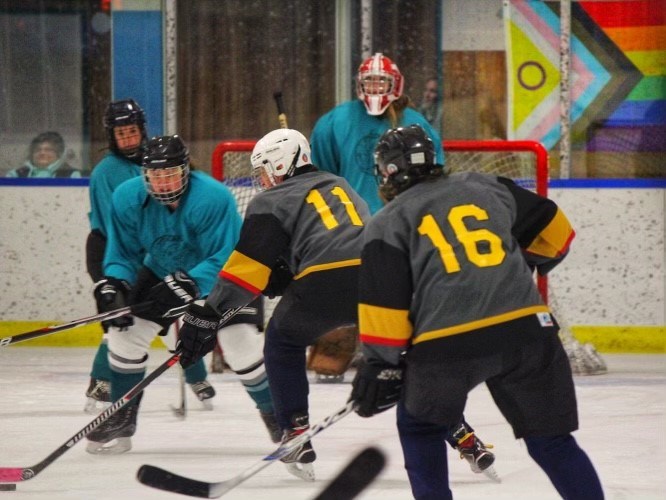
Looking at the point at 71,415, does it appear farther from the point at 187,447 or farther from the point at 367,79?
the point at 367,79

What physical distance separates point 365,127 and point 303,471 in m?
1.77

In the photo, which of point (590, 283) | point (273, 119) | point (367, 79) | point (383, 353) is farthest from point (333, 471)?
point (273, 119)

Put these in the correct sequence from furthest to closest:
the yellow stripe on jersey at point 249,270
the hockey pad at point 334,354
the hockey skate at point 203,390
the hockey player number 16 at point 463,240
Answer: the hockey pad at point 334,354 < the hockey skate at point 203,390 < the yellow stripe on jersey at point 249,270 < the hockey player number 16 at point 463,240

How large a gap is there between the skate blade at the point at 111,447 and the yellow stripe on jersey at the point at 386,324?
1551mm

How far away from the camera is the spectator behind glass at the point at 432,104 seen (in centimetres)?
628

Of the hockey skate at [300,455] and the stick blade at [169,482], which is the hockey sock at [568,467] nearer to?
the stick blade at [169,482]

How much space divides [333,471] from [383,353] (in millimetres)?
1152

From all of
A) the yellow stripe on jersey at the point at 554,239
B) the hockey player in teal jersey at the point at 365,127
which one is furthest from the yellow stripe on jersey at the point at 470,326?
the hockey player in teal jersey at the point at 365,127

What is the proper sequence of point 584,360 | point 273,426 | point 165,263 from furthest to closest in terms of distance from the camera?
point 584,360 < point 165,263 < point 273,426

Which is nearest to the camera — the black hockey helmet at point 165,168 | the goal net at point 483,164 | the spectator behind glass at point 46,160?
the black hockey helmet at point 165,168

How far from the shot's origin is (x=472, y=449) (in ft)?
11.3

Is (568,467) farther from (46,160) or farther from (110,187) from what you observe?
(46,160)

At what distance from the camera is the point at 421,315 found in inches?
100

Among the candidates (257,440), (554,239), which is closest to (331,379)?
(257,440)
